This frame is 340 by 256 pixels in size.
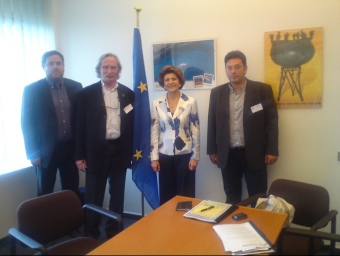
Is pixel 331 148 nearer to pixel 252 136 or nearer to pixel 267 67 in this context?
pixel 252 136

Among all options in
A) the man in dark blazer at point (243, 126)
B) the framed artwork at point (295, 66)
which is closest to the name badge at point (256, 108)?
the man in dark blazer at point (243, 126)

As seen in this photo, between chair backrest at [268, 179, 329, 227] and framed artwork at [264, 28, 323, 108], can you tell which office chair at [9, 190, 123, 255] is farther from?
framed artwork at [264, 28, 323, 108]

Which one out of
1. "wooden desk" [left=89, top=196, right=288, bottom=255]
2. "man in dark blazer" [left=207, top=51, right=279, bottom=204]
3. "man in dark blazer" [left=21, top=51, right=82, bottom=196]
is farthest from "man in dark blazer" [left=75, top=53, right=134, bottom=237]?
"wooden desk" [left=89, top=196, right=288, bottom=255]

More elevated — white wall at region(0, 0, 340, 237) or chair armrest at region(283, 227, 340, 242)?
white wall at region(0, 0, 340, 237)

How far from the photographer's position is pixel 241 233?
5.16 ft

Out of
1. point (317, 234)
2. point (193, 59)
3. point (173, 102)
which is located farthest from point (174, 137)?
point (317, 234)

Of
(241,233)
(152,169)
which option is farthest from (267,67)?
(241,233)

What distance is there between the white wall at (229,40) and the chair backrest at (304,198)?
646 mm

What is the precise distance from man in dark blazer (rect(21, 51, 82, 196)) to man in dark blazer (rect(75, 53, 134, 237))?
0.24 metres

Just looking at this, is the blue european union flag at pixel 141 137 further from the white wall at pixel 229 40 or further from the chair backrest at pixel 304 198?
the chair backrest at pixel 304 198

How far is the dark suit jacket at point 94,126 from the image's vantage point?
9.03 feet

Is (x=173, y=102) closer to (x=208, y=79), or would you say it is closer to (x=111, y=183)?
(x=208, y=79)

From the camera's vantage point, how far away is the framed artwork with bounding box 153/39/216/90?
3.16 metres

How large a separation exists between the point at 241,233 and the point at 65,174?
213 cm
